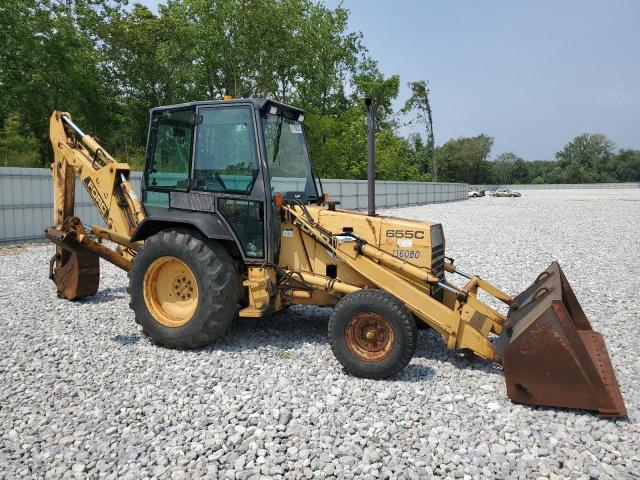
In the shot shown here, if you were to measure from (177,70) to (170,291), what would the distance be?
96.7 ft

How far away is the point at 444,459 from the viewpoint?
10.9 feet

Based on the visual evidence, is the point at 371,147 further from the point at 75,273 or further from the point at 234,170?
the point at 75,273

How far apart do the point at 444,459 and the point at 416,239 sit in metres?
2.19

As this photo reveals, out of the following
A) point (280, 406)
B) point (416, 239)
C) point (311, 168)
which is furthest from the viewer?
point (311, 168)

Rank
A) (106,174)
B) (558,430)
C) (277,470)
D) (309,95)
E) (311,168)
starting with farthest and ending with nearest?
1. (309,95)
2. (106,174)
3. (311,168)
4. (558,430)
5. (277,470)

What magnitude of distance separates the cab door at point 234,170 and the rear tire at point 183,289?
1.05ft

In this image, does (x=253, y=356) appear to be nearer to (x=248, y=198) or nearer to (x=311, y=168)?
(x=248, y=198)

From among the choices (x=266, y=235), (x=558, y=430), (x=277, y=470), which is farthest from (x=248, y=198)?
(x=558, y=430)

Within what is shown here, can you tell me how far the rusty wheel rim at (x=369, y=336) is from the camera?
4512mm

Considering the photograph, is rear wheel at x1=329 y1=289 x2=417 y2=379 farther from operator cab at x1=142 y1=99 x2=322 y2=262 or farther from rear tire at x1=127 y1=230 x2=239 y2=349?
rear tire at x1=127 y1=230 x2=239 y2=349

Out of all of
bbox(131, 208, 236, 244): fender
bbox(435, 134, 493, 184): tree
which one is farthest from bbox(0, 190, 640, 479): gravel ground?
bbox(435, 134, 493, 184): tree

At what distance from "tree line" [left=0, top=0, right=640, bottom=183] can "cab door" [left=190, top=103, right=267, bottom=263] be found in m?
16.5

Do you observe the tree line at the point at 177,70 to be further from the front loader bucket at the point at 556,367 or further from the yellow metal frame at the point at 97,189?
the front loader bucket at the point at 556,367

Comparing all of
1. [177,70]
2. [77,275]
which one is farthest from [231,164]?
[177,70]
